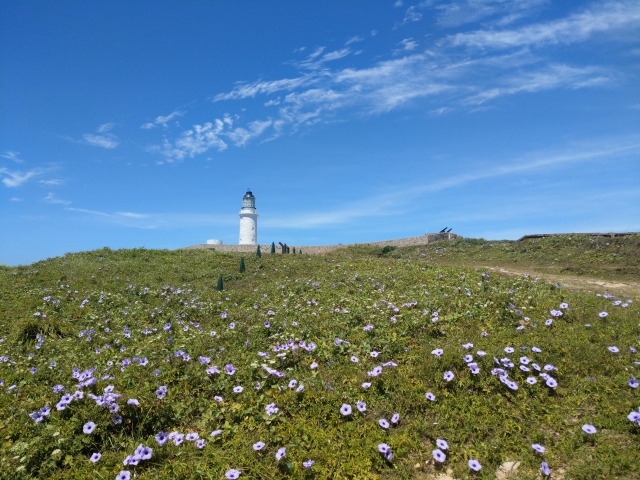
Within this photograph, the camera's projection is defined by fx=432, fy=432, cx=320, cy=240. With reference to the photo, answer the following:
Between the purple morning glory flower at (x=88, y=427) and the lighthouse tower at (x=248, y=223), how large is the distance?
37210 millimetres

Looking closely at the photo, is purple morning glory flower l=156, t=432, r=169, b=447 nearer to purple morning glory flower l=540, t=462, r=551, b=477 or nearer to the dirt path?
purple morning glory flower l=540, t=462, r=551, b=477

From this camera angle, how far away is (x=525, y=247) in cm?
1881

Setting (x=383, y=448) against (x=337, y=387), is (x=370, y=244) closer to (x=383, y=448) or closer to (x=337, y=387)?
(x=337, y=387)

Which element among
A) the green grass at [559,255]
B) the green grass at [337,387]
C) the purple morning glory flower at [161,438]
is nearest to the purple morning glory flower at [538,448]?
the green grass at [337,387]

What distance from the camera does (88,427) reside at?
14.1 feet

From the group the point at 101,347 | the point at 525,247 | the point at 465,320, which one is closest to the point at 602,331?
the point at 465,320

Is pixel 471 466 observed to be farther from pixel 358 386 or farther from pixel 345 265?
pixel 345 265

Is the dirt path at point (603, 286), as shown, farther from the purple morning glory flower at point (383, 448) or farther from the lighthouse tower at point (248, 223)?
the lighthouse tower at point (248, 223)

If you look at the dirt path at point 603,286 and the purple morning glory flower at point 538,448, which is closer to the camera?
the purple morning glory flower at point 538,448

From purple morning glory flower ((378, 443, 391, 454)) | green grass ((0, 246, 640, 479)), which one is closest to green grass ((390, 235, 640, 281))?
green grass ((0, 246, 640, 479))

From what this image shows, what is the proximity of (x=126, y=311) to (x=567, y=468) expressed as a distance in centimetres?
847

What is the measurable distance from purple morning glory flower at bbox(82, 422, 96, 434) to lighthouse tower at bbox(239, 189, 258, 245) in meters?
37.2

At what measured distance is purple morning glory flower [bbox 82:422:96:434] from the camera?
168 inches

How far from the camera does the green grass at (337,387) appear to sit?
4.13 meters
